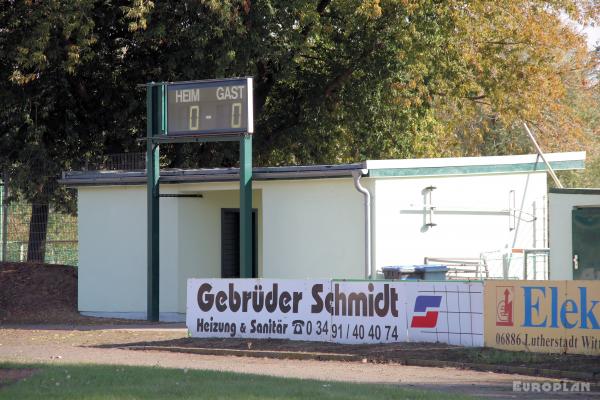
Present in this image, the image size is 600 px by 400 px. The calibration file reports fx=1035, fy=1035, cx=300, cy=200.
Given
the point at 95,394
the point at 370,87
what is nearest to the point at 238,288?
the point at 95,394

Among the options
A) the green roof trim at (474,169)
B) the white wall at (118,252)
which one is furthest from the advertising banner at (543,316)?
the white wall at (118,252)

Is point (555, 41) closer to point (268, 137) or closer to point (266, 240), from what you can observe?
point (268, 137)

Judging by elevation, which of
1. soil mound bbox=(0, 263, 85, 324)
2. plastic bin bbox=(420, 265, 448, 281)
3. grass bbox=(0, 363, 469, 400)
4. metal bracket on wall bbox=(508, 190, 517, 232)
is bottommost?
grass bbox=(0, 363, 469, 400)

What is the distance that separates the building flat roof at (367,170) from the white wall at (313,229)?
377mm

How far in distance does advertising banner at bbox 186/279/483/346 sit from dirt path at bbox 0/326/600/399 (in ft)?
4.53

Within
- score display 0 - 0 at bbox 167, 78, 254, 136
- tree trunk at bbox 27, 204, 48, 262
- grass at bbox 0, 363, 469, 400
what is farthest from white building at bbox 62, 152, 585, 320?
grass at bbox 0, 363, 469, 400

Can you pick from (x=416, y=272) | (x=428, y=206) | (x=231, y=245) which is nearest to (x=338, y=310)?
(x=416, y=272)

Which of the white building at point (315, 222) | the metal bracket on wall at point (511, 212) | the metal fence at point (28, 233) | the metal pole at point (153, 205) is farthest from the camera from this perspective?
the metal fence at point (28, 233)

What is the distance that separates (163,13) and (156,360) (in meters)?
14.2

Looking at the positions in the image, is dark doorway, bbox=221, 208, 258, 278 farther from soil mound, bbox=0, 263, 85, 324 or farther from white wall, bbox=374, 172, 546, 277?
white wall, bbox=374, 172, 546, 277

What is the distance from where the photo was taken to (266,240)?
2330cm

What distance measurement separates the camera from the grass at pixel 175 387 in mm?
11352

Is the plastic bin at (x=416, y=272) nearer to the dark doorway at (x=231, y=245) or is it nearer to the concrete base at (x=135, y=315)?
the concrete base at (x=135, y=315)

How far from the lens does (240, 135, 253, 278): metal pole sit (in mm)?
21625
